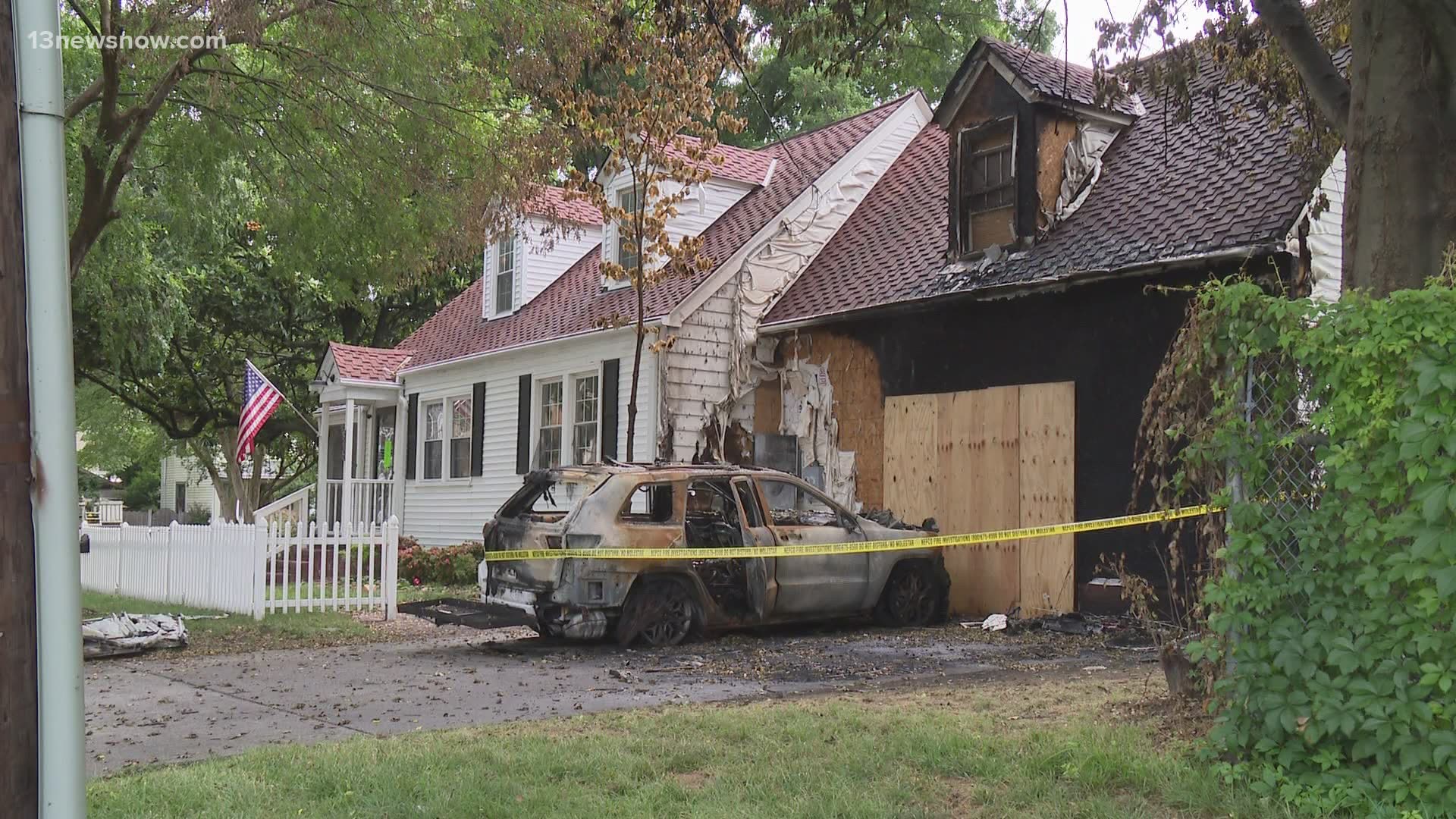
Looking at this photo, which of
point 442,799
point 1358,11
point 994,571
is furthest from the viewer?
point 994,571

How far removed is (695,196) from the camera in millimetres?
19219

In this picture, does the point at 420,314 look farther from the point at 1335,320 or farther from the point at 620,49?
the point at 1335,320

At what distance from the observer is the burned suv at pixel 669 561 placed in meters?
10.7

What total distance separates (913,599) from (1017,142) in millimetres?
5305

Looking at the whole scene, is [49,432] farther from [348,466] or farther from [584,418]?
[348,466]

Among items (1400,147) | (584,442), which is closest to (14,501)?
(1400,147)

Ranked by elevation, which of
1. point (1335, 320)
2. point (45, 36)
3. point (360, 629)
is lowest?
point (360, 629)

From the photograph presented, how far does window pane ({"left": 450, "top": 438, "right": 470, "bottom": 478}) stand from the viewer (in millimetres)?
22188

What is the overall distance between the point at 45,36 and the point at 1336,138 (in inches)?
357

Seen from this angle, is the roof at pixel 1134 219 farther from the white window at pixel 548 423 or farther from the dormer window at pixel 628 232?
the white window at pixel 548 423

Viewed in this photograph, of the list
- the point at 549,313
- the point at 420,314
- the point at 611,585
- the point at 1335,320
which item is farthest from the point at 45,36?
the point at 420,314

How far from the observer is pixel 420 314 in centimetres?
3156

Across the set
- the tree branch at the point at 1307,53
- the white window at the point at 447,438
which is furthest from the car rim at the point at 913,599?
the white window at the point at 447,438

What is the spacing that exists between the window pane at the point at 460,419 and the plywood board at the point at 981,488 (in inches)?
411
